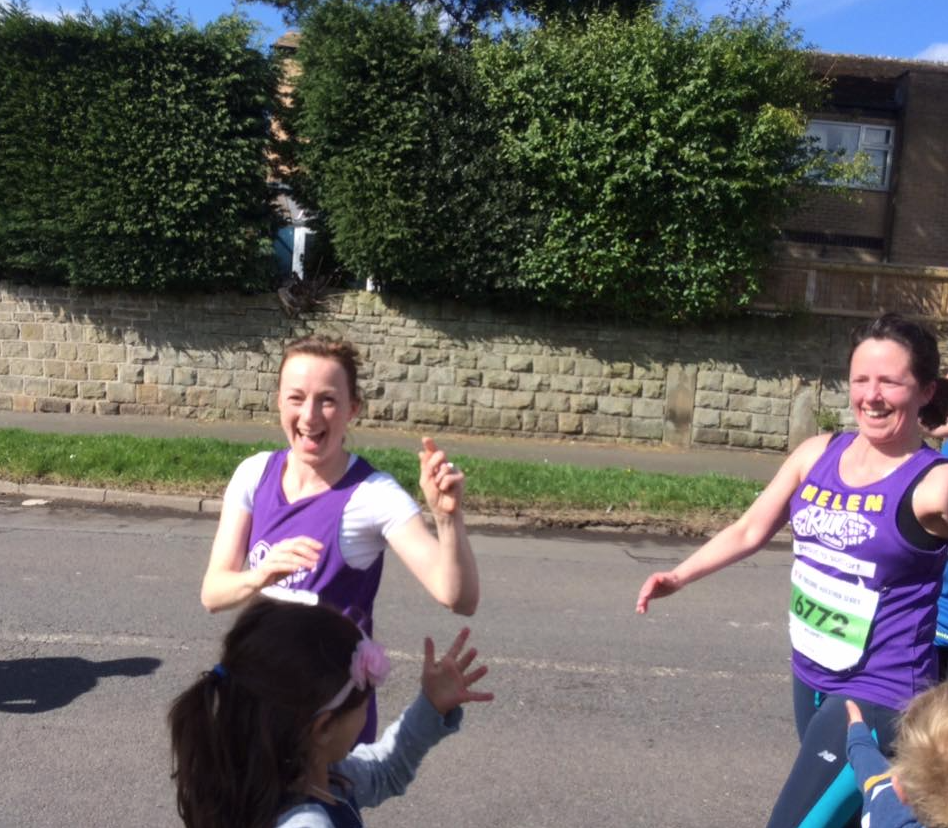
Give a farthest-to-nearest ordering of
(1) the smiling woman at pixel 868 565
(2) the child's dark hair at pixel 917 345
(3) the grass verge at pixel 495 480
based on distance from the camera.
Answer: (3) the grass verge at pixel 495 480
(2) the child's dark hair at pixel 917 345
(1) the smiling woman at pixel 868 565

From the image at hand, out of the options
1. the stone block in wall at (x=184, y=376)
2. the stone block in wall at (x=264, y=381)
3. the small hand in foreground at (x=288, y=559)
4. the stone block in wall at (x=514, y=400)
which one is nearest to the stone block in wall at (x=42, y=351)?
the stone block in wall at (x=184, y=376)

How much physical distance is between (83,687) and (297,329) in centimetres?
951

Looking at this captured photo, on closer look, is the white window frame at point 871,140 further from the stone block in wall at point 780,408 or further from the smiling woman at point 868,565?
the smiling woman at point 868,565

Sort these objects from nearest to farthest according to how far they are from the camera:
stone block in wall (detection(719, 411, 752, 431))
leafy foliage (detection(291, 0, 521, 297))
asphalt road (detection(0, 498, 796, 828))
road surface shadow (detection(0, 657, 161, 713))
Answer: asphalt road (detection(0, 498, 796, 828)) < road surface shadow (detection(0, 657, 161, 713)) < leafy foliage (detection(291, 0, 521, 297)) < stone block in wall (detection(719, 411, 752, 431))

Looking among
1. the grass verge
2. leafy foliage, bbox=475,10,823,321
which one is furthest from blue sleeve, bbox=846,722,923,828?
leafy foliage, bbox=475,10,823,321

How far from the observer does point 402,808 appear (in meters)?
4.04

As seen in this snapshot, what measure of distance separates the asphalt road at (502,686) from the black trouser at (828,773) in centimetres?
134

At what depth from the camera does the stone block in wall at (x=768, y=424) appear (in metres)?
14.1

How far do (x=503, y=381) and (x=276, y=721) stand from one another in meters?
12.4

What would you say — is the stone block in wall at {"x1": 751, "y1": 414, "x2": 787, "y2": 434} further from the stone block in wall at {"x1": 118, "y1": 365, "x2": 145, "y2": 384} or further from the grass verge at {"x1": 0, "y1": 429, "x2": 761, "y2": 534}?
the stone block in wall at {"x1": 118, "y1": 365, "x2": 145, "y2": 384}

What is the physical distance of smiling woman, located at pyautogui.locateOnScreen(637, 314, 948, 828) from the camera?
2.68 metres

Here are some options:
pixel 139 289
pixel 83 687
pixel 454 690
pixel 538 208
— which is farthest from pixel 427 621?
pixel 139 289

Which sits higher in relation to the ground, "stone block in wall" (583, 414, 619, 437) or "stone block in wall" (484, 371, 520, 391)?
"stone block in wall" (484, 371, 520, 391)

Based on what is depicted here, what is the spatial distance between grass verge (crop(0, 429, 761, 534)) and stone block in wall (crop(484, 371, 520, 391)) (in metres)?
3.02
